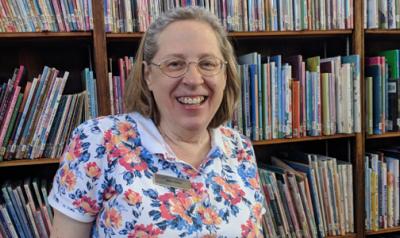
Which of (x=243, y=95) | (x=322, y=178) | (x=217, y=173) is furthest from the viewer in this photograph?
(x=322, y=178)

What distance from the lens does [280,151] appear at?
5.69ft

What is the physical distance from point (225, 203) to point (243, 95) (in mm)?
547

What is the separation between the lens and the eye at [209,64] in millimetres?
925

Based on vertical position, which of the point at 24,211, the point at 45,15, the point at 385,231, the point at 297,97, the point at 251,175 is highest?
the point at 45,15

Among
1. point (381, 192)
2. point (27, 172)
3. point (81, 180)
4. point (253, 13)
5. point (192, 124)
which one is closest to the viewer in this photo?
point (81, 180)

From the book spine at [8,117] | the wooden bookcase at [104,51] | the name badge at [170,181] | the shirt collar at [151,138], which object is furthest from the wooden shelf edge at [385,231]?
the book spine at [8,117]

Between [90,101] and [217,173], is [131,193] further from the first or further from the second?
[90,101]

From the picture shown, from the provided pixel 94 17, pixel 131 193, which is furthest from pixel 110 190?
pixel 94 17

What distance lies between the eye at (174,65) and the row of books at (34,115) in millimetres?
447

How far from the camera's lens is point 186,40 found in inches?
35.7

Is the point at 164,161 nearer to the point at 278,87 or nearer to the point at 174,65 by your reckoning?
the point at 174,65

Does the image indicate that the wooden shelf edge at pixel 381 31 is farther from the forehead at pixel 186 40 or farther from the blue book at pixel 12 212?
the blue book at pixel 12 212

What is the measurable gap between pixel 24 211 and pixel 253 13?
1116 mm

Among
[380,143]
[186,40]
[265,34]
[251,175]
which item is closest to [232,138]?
[251,175]
